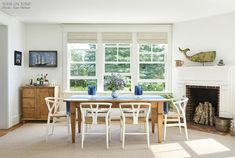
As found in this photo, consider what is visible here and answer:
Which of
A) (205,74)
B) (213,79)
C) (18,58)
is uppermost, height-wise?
(18,58)

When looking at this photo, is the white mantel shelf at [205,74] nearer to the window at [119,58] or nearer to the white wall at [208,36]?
the white wall at [208,36]

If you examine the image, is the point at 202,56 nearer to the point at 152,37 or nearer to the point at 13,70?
the point at 152,37

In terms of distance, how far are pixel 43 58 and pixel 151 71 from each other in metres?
2.89

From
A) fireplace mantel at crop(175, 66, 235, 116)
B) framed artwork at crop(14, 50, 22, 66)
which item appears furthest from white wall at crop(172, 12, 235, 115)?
framed artwork at crop(14, 50, 22, 66)

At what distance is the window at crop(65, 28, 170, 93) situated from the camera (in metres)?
7.26

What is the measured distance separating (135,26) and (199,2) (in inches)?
93.5

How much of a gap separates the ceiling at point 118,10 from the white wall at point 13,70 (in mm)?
212

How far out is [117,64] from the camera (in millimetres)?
7340

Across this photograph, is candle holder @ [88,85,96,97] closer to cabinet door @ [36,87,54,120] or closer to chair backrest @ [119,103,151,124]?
chair backrest @ [119,103,151,124]

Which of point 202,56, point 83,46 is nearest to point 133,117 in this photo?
point 202,56

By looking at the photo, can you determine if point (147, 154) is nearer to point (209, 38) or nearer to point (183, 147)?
point (183, 147)

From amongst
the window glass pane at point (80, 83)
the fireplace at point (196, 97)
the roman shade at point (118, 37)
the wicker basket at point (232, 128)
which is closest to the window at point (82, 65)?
the window glass pane at point (80, 83)

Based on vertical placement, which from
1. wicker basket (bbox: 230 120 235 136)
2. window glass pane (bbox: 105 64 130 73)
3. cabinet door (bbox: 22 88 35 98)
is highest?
window glass pane (bbox: 105 64 130 73)

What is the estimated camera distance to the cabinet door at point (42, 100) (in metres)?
6.68
